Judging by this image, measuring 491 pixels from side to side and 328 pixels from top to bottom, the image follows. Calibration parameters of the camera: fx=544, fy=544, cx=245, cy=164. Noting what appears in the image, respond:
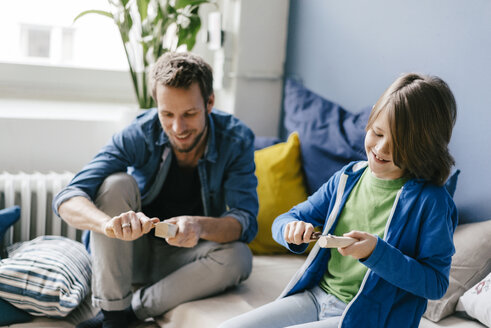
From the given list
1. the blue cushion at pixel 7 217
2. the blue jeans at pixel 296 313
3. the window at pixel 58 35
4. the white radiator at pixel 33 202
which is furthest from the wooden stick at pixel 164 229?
the window at pixel 58 35

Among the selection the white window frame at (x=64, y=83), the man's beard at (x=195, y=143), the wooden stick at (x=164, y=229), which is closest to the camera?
the wooden stick at (x=164, y=229)

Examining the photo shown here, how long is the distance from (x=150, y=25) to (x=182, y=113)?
80 centimetres

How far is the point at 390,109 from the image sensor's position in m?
1.12

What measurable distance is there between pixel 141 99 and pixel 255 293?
3.39 ft

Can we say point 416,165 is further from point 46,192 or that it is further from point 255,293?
point 46,192

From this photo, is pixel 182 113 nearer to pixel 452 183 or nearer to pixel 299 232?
pixel 299 232

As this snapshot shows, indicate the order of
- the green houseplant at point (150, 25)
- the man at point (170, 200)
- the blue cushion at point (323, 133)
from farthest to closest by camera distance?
the green houseplant at point (150, 25) → the blue cushion at point (323, 133) → the man at point (170, 200)

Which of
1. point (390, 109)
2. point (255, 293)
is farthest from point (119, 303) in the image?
point (390, 109)

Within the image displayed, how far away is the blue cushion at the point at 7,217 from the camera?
5.72 ft

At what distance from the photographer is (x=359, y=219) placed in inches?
48.6

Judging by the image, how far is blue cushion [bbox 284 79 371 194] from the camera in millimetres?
1880

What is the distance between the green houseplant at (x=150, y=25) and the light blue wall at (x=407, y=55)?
463mm

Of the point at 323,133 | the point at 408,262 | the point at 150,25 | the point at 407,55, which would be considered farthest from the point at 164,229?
the point at 150,25

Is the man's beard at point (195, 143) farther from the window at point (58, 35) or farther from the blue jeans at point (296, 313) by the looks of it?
the window at point (58, 35)
